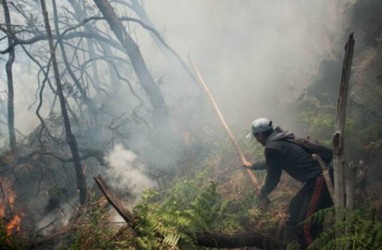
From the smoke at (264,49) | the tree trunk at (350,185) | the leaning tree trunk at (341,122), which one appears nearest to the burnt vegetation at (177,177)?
the tree trunk at (350,185)

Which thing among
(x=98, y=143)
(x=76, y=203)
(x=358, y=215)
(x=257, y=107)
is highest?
(x=257, y=107)

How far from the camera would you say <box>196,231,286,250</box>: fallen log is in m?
3.59

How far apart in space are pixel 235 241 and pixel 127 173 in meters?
6.73

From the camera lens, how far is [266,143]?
16.2 feet

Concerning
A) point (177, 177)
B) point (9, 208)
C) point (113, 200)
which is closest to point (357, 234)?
point (113, 200)

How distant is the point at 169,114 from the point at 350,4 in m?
6.75

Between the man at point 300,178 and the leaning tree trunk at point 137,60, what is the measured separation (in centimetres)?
717

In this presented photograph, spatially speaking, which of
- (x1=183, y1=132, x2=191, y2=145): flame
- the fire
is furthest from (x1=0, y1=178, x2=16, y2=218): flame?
(x1=183, y1=132, x2=191, y2=145): flame

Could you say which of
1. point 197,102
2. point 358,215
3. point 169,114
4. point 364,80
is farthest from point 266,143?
point 197,102

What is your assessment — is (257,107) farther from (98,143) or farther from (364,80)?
(98,143)

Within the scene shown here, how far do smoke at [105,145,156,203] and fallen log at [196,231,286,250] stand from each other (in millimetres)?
5204

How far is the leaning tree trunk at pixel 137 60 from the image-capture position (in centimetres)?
1105

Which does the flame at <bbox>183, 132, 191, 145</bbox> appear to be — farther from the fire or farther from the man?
the man

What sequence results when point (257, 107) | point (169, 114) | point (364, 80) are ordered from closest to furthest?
point (364, 80) < point (257, 107) < point (169, 114)
